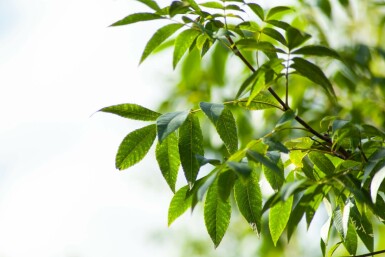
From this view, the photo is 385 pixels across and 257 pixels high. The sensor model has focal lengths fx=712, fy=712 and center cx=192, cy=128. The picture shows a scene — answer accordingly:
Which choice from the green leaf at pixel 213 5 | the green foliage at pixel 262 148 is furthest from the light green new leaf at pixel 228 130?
the green leaf at pixel 213 5

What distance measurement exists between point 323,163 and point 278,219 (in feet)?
0.46

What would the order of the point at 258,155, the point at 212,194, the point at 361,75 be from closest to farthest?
the point at 258,155, the point at 212,194, the point at 361,75

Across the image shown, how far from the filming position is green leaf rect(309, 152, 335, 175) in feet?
4.43

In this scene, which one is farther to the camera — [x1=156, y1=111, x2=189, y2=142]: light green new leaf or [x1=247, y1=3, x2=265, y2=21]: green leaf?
[x1=247, y1=3, x2=265, y2=21]: green leaf

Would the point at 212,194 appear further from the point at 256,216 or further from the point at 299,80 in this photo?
the point at 299,80

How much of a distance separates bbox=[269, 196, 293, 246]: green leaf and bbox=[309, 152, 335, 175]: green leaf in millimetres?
102

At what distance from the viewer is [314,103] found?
2.91 metres

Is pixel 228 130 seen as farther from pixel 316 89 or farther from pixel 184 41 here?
pixel 316 89

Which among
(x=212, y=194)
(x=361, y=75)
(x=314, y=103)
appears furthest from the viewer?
(x=314, y=103)

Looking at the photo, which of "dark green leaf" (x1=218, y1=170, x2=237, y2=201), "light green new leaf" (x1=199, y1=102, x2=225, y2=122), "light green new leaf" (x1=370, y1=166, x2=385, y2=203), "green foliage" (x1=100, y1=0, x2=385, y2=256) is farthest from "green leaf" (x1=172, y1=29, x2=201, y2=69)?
"light green new leaf" (x1=370, y1=166, x2=385, y2=203)

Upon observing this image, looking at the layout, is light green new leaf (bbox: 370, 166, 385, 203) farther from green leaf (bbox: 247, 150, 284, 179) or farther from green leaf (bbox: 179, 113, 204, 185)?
green leaf (bbox: 179, 113, 204, 185)

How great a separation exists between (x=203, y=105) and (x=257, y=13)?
0.25m

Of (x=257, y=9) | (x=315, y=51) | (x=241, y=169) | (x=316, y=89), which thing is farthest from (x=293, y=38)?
(x=316, y=89)

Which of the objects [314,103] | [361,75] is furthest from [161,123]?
[314,103]
